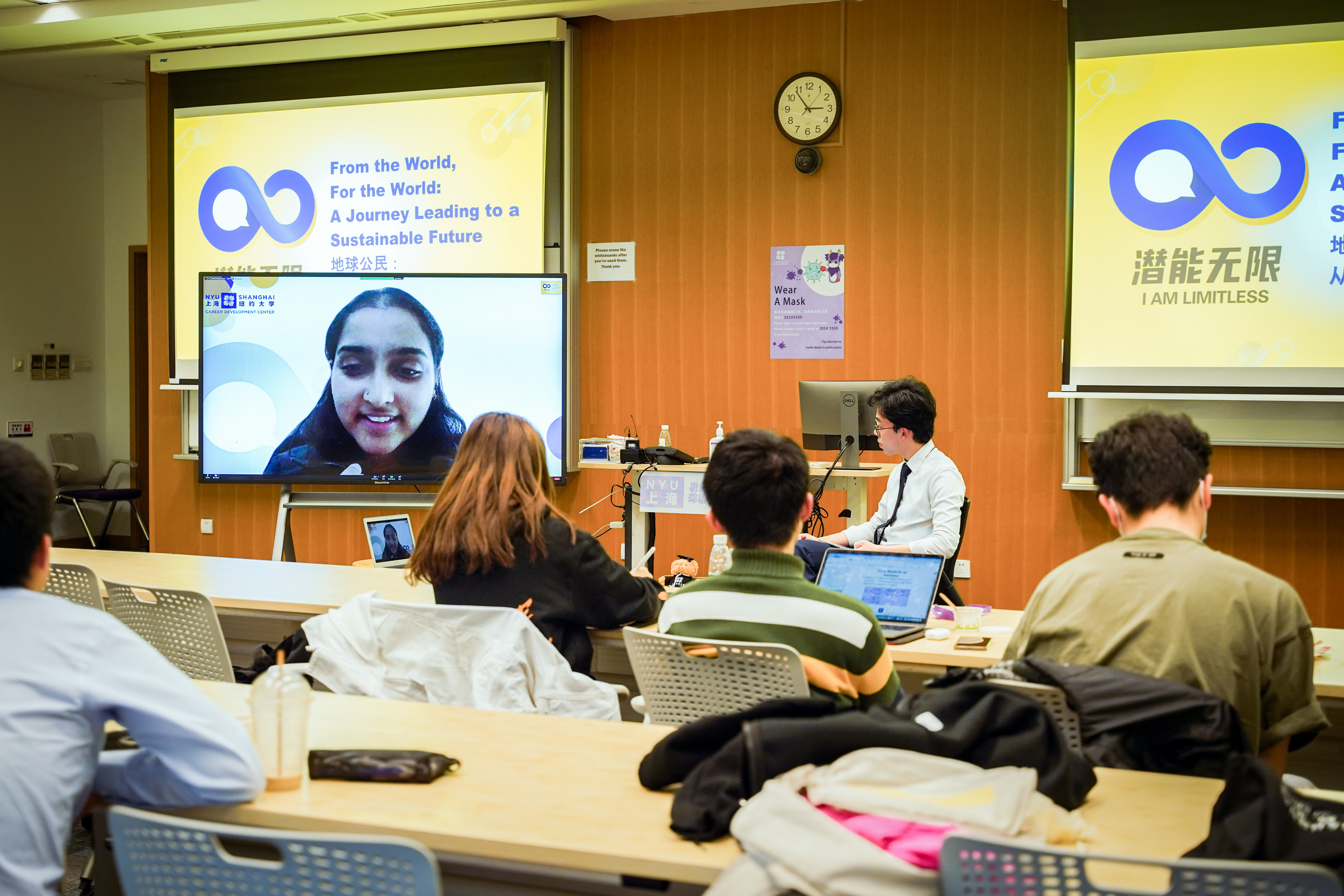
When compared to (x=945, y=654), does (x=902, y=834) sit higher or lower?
higher

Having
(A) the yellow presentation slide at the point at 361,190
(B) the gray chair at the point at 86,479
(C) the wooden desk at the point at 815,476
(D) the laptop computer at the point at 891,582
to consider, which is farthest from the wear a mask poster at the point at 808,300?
(B) the gray chair at the point at 86,479

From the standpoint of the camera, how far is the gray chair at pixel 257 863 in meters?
1.23

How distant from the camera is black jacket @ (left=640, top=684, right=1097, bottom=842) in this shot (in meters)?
1.43

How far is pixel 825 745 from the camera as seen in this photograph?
1446 mm

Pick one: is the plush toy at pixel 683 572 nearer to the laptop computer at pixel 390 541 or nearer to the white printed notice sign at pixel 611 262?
the laptop computer at pixel 390 541

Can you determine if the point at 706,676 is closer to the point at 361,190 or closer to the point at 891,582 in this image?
the point at 891,582

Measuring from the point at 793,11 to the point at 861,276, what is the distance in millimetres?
1349

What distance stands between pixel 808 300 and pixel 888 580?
296cm

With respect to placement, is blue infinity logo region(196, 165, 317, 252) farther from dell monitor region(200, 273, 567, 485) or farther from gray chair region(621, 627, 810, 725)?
gray chair region(621, 627, 810, 725)

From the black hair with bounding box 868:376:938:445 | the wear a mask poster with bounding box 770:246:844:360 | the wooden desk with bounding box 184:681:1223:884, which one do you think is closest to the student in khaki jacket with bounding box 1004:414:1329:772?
the wooden desk with bounding box 184:681:1223:884

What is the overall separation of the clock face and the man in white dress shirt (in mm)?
1789

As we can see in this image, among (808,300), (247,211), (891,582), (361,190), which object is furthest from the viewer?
(247,211)

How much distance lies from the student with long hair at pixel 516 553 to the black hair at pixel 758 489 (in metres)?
0.69

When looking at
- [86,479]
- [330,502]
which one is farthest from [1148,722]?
[86,479]
